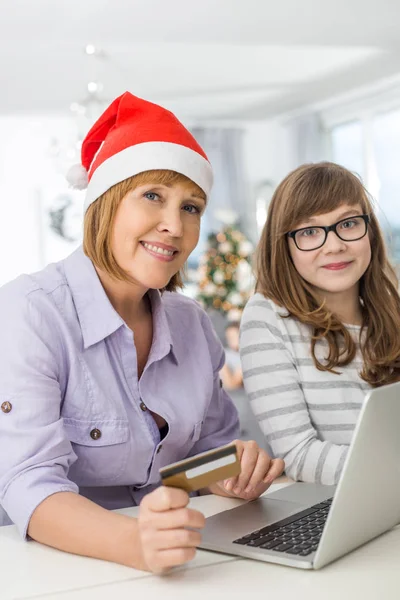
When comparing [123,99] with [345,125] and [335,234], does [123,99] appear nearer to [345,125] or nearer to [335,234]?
[335,234]

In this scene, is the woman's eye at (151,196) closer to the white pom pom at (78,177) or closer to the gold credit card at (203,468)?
the white pom pom at (78,177)

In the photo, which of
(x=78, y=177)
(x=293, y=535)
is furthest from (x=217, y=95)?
(x=293, y=535)

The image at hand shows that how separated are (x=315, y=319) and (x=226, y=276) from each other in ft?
13.5

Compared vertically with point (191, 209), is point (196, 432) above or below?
below

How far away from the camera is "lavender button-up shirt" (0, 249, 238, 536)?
44.3 inches

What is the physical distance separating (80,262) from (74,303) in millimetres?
97

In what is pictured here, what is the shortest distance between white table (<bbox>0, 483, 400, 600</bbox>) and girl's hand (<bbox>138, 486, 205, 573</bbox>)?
1.3 inches

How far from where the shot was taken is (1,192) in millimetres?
7098

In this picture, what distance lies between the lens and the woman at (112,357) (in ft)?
3.68

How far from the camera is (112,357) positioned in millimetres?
1340

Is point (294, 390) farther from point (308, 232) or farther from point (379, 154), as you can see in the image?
point (379, 154)

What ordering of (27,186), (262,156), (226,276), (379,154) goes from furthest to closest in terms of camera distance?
(262,156), (27,186), (379,154), (226,276)

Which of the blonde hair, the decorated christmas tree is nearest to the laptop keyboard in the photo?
the blonde hair

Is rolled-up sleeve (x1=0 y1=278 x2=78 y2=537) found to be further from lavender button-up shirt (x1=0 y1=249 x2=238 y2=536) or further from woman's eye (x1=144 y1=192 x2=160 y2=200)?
woman's eye (x1=144 y1=192 x2=160 y2=200)
